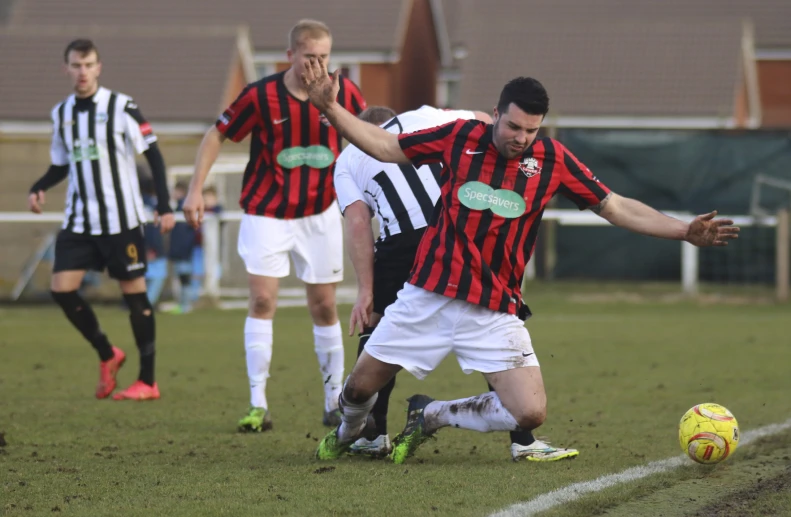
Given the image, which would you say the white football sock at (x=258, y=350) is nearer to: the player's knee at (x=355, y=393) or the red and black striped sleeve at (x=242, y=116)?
the red and black striped sleeve at (x=242, y=116)

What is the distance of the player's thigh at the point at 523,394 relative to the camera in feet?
17.2

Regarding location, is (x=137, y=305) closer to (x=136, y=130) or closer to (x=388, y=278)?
(x=136, y=130)

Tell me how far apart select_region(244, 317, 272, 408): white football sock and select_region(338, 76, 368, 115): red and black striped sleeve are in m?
1.35

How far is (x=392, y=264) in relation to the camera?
6.00m

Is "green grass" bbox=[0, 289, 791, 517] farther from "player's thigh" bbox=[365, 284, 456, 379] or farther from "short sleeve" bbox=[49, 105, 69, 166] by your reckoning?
"short sleeve" bbox=[49, 105, 69, 166]

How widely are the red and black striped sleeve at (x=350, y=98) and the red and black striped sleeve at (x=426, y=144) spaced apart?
176cm

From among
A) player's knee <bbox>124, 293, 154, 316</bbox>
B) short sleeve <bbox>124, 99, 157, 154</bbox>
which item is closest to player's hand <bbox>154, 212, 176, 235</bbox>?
short sleeve <bbox>124, 99, 157, 154</bbox>

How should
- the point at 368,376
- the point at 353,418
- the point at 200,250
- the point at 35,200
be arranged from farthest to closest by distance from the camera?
the point at 200,250 → the point at 35,200 → the point at 353,418 → the point at 368,376

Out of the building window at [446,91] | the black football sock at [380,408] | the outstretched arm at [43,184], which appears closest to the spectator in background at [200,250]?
the outstretched arm at [43,184]

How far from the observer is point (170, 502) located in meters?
4.70

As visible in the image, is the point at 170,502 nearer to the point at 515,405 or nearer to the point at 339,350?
the point at 515,405

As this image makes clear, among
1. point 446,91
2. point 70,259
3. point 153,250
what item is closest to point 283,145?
point 70,259

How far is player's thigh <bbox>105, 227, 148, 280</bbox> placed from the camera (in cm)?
802

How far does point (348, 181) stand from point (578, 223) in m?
12.7
